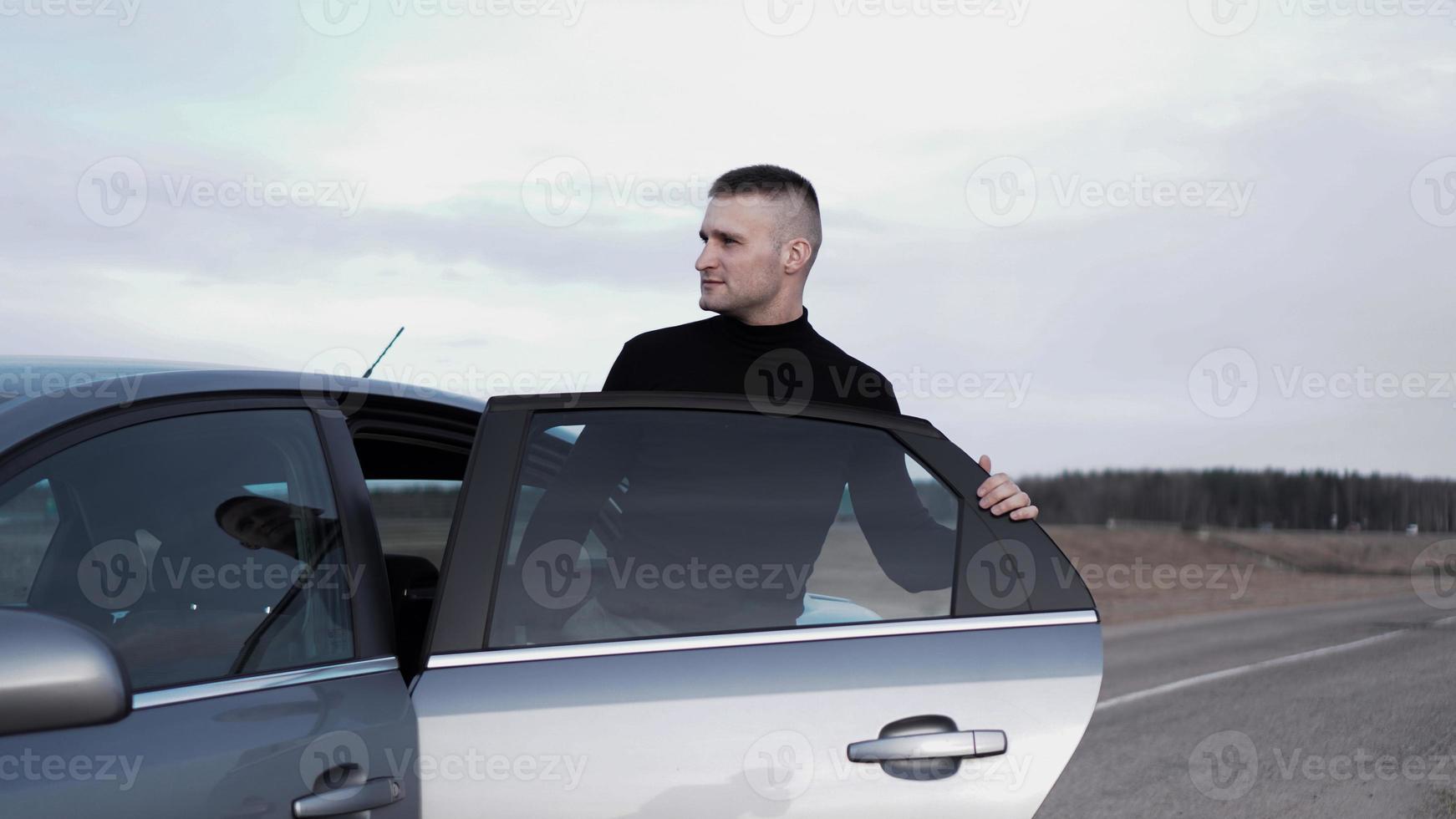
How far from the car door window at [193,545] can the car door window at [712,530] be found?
45cm

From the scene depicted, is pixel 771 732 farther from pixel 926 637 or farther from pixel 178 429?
pixel 178 429

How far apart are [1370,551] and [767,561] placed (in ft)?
157

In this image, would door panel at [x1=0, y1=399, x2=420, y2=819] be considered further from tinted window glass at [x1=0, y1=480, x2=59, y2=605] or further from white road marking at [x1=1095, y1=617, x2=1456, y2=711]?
white road marking at [x1=1095, y1=617, x2=1456, y2=711]

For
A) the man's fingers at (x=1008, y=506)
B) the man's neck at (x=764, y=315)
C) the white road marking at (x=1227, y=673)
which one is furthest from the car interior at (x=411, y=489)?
the white road marking at (x=1227, y=673)

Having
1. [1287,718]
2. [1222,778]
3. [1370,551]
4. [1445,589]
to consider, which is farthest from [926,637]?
[1370,551]

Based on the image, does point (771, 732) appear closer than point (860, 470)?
Yes

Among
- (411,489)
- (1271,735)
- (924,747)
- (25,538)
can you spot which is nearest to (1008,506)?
(924,747)

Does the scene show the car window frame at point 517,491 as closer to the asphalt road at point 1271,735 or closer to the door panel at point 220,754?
the door panel at point 220,754

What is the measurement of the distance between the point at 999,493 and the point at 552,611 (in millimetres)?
979

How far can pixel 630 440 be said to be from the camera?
268 cm

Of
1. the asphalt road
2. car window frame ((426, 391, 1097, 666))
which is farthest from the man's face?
the asphalt road

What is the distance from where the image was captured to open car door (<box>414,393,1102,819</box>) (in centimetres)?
235

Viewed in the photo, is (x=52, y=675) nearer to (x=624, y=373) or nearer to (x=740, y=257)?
(x=624, y=373)

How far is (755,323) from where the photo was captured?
3814 mm
